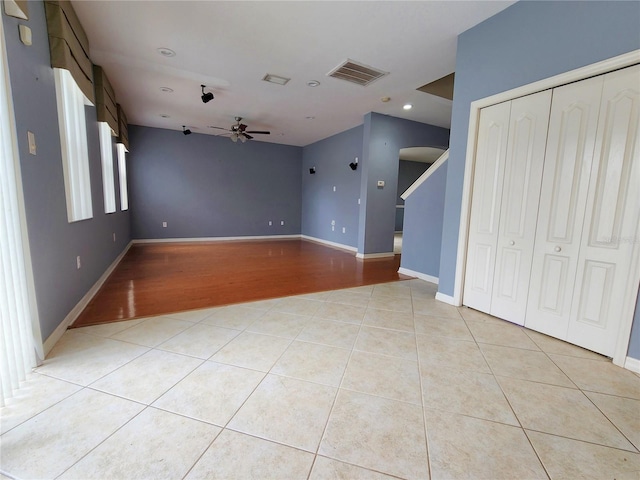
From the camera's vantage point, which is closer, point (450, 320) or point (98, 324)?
point (98, 324)

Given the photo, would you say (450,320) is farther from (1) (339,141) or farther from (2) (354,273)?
(1) (339,141)

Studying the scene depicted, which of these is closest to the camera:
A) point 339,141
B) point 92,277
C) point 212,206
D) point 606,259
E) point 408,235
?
point 606,259

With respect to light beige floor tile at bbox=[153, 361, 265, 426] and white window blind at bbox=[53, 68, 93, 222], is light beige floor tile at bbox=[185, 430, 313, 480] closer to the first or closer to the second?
light beige floor tile at bbox=[153, 361, 265, 426]

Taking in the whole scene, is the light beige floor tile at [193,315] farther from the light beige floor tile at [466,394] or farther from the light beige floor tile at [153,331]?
Result: the light beige floor tile at [466,394]

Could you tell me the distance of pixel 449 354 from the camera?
1.98 m

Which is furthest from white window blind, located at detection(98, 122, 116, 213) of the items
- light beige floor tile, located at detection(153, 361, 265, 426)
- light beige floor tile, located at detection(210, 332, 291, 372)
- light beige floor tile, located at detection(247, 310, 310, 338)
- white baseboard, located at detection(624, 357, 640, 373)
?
white baseboard, located at detection(624, 357, 640, 373)

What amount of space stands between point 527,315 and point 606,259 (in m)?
0.73

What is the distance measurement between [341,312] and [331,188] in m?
4.60

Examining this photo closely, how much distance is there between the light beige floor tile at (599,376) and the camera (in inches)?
63.9

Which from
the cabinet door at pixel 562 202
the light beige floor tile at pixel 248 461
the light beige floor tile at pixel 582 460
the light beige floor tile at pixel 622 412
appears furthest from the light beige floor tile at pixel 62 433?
the cabinet door at pixel 562 202

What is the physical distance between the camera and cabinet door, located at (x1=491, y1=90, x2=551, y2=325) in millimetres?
2277

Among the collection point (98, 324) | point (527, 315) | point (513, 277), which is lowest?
point (98, 324)

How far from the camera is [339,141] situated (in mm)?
6504

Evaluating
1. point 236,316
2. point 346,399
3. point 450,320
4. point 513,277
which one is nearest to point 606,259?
point 513,277
